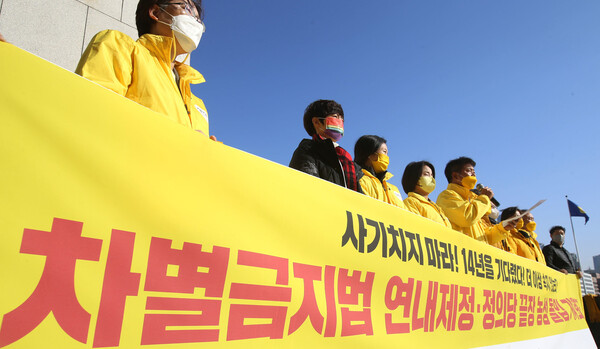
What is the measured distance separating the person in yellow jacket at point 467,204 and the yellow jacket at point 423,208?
7.2 inches

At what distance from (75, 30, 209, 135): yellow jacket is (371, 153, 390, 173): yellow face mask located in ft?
5.78

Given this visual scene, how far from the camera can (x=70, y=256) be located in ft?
3.07

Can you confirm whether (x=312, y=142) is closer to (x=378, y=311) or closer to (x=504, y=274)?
(x=378, y=311)

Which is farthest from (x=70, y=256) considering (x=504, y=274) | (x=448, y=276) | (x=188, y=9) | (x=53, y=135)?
(x=504, y=274)

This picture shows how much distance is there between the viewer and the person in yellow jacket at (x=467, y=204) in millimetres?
3693

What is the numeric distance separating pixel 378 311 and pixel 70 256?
137 centimetres

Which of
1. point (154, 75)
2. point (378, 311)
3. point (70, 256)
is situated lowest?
point (378, 311)

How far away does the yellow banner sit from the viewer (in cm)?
90

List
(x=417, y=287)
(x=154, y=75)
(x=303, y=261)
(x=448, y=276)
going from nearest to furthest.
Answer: (x=303, y=261), (x=154, y=75), (x=417, y=287), (x=448, y=276)

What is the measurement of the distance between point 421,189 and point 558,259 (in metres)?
4.63

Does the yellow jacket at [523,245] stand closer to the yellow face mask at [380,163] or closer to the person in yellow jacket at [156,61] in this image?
the yellow face mask at [380,163]

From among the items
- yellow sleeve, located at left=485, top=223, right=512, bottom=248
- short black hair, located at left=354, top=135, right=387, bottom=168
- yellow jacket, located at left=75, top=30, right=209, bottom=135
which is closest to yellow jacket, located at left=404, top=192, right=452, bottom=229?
short black hair, located at left=354, top=135, right=387, bottom=168

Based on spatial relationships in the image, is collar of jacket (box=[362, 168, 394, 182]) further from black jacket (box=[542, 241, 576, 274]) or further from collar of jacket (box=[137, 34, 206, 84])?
black jacket (box=[542, 241, 576, 274])

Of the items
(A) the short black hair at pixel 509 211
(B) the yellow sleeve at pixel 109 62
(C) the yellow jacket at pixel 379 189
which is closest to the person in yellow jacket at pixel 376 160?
(C) the yellow jacket at pixel 379 189
